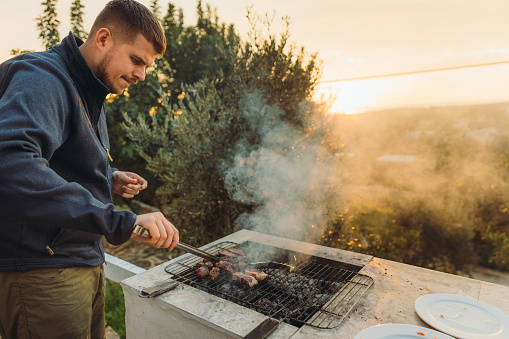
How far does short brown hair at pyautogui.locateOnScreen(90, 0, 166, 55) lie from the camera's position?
176cm

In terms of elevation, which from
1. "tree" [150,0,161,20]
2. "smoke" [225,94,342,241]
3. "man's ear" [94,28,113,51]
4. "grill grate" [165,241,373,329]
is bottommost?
"grill grate" [165,241,373,329]

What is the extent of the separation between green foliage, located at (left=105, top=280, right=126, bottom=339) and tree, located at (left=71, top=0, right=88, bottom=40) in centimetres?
443

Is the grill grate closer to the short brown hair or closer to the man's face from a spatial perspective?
the man's face

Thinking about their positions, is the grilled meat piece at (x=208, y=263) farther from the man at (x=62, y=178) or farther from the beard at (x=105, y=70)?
the beard at (x=105, y=70)

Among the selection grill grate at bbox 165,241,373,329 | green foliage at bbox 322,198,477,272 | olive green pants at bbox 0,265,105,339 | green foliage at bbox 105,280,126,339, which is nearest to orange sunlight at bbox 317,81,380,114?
green foliage at bbox 322,198,477,272

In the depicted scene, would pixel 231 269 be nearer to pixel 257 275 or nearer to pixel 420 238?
pixel 257 275

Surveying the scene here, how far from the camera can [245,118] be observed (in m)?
4.41

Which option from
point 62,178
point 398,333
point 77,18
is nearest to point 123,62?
point 62,178

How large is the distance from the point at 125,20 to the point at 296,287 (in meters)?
2.12

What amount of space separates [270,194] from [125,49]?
2.79 metres

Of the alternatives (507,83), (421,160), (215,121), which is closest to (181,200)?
(215,121)

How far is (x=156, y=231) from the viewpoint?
156 centimetres

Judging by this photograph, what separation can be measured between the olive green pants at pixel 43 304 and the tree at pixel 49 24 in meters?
4.98

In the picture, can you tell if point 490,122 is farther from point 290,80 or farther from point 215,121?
point 215,121
